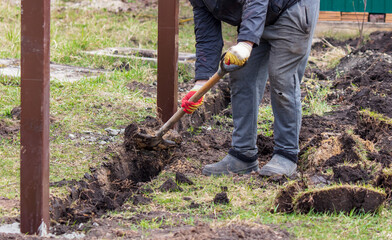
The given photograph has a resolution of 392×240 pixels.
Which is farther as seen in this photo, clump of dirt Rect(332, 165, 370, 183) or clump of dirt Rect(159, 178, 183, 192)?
clump of dirt Rect(159, 178, 183, 192)

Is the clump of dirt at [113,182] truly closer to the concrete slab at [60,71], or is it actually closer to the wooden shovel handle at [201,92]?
the wooden shovel handle at [201,92]

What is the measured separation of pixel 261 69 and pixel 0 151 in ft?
6.46

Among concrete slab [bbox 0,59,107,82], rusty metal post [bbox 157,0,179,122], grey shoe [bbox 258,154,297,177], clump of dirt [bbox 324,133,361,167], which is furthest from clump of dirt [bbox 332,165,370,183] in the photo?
concrete slab [bbox 0,59,107,82]

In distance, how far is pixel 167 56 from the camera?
4086mm

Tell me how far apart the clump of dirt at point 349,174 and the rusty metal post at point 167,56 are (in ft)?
4.90

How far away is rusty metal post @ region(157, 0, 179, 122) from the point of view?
3.98 m

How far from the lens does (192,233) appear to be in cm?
227

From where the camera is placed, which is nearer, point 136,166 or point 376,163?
point 376,163

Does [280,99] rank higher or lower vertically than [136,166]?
higher

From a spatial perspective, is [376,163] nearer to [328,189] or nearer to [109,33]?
[328,189]

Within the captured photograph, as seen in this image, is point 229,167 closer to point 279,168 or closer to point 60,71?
point 279,168

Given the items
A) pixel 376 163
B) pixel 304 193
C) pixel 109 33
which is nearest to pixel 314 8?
pixel 376 163

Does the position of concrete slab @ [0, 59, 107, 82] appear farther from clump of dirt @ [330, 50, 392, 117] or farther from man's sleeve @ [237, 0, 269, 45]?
clump of dirt @ [330, 50, 392, 117]

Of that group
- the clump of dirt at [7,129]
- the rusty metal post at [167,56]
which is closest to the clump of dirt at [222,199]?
the rusty metal post at [167,56]
